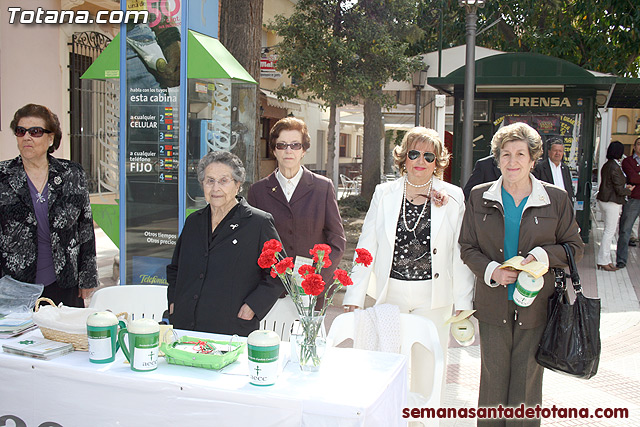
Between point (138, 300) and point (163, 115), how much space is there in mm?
2170

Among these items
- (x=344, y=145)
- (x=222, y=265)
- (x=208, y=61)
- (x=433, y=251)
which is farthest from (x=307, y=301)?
(x=344, y=145)

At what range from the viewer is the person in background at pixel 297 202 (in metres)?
3.97

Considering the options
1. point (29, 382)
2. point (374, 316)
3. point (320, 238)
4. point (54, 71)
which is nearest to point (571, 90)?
point (320, 238)

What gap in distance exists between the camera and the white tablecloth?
218cm

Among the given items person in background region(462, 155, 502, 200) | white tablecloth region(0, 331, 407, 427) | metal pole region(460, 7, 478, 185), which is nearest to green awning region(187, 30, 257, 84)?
person in background region(462, 155, 502, 200)

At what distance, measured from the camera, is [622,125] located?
44.0 meters

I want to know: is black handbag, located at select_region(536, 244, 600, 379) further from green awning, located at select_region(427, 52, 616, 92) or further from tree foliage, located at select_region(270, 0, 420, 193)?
tree foliage, located at select_region(270, 0, 420, 193)

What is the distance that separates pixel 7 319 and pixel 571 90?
9.66 meters

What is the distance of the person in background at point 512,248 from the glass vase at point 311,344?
1.16m

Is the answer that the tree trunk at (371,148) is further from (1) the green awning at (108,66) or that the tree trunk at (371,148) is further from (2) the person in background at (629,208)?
(1) the green awning at (108,66)

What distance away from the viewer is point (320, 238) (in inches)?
159

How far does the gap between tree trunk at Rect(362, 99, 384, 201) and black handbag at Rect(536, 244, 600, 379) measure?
42.4ft

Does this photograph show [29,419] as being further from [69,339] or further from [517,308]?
[517,308]

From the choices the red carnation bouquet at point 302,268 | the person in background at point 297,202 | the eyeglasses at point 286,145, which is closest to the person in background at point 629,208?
the person in background at point 297,202
